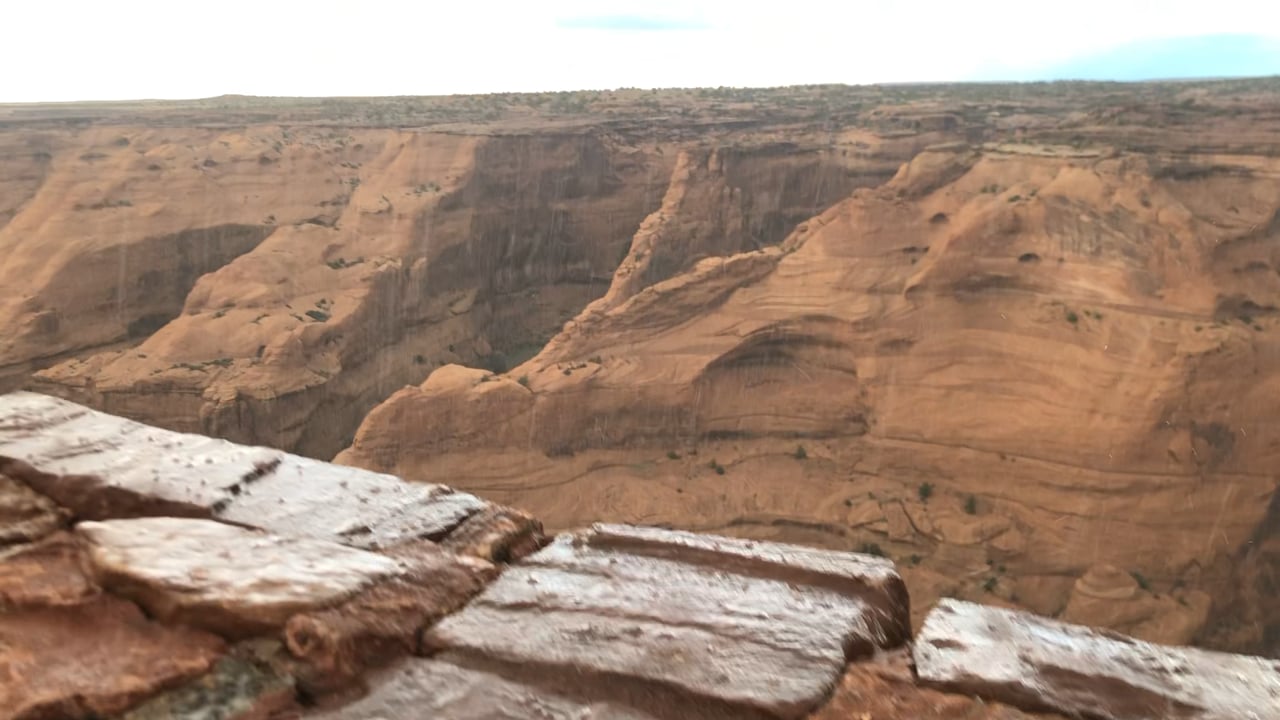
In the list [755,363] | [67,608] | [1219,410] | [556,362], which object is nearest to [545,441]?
→ [556,362]

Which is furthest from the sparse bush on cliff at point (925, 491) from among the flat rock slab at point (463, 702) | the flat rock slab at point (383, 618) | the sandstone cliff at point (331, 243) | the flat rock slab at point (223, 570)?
the flat rock slab at point (463, 702)

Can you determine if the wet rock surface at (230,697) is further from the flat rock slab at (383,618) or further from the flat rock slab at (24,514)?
the flat rock slab at (24,514)

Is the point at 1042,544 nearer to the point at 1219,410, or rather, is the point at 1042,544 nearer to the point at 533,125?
the point at 1219,410

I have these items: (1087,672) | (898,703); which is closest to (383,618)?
(898,703)

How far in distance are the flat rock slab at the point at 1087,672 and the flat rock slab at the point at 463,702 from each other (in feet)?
1.99

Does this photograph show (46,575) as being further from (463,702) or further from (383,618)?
(463,702)

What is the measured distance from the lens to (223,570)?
5.83ft

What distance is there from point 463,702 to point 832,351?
11.2 m

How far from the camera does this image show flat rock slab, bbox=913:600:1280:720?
5.10 ft

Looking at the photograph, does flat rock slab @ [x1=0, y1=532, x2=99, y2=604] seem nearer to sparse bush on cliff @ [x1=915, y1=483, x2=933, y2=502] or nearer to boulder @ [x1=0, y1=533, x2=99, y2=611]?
boulder @ [x1=0, y1=533, x2=99, y2=611]

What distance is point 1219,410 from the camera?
405 inches

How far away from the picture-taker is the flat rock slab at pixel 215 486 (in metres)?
2.12

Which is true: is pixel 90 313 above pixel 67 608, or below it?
below

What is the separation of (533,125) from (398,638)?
2459 centimetres
